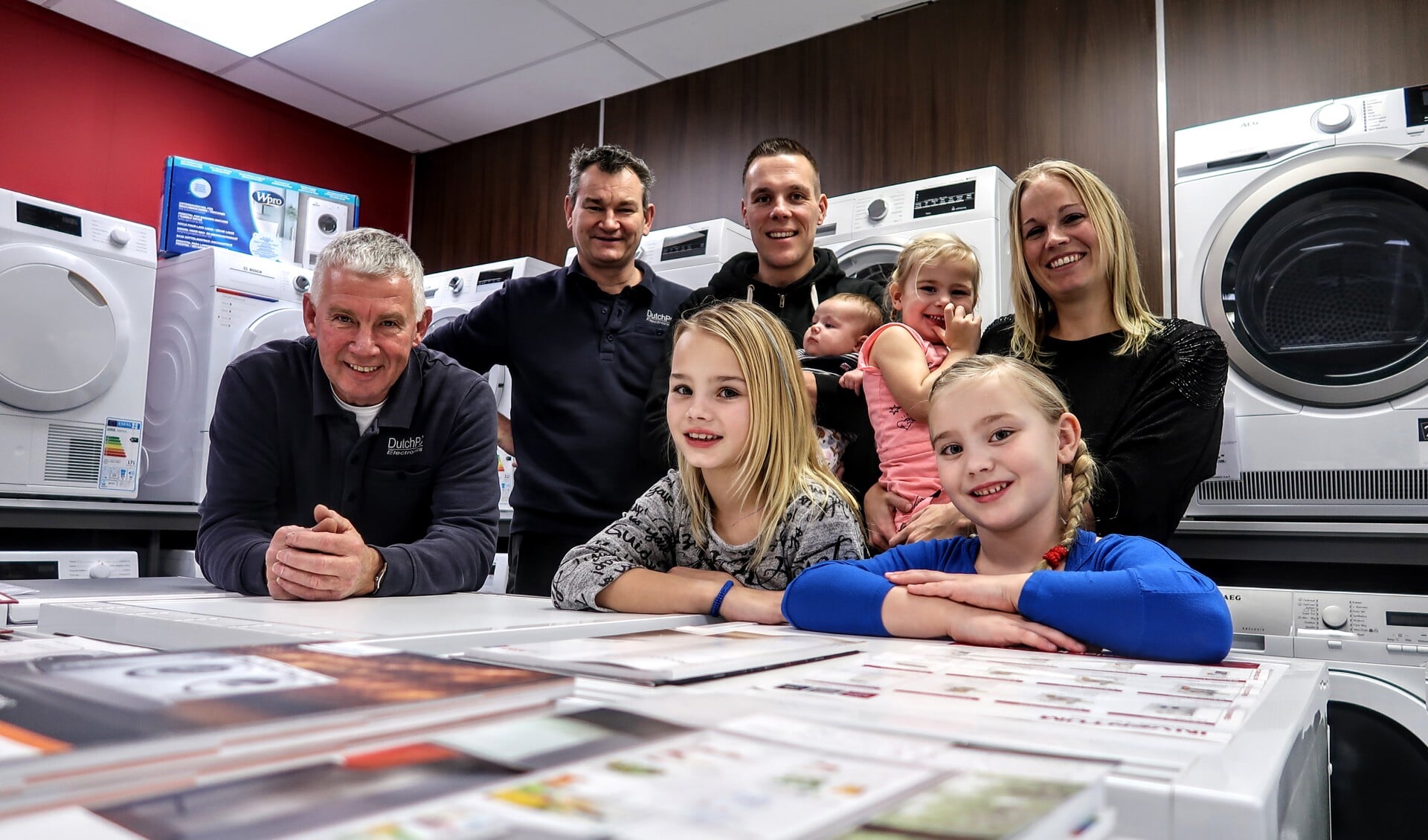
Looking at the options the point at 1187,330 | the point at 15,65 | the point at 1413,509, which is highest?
the point at 15,65

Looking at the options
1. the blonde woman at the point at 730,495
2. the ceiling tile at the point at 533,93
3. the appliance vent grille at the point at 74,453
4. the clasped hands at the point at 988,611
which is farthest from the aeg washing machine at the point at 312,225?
the clasped hands at the point at 988,611

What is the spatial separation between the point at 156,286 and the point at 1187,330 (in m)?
3.30

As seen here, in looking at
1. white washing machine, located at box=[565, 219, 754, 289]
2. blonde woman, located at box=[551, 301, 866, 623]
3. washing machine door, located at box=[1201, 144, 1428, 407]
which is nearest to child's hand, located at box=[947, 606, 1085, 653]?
blonde woman, located at box=[551, 301, 866, 623]

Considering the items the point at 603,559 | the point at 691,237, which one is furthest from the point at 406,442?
the point at 691,237

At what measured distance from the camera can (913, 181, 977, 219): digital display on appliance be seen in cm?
258

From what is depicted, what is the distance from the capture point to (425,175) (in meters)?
4.69

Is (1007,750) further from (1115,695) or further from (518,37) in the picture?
(518,37)

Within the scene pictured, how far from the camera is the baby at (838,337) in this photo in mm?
1751

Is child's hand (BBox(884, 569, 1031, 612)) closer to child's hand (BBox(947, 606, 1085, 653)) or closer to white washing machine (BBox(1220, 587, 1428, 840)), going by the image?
child's hand (BBox(947, 606, 1085, 653))

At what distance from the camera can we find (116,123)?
3625 millimetres

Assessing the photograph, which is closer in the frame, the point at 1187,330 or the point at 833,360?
the point at 1187,330

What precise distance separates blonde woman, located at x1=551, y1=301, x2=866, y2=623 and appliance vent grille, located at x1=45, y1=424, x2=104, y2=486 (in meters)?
2.26

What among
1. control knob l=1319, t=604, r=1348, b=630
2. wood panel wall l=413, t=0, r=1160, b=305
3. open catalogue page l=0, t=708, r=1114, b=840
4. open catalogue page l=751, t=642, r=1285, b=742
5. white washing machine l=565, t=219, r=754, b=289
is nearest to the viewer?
open catalogue page l=0, t=708, r=1114, b=840

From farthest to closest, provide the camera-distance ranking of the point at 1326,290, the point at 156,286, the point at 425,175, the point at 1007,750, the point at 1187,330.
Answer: the point at 425,175
the point at 156,286
the point at 1326,290
the point at 1187,330
the point at 1007,750
